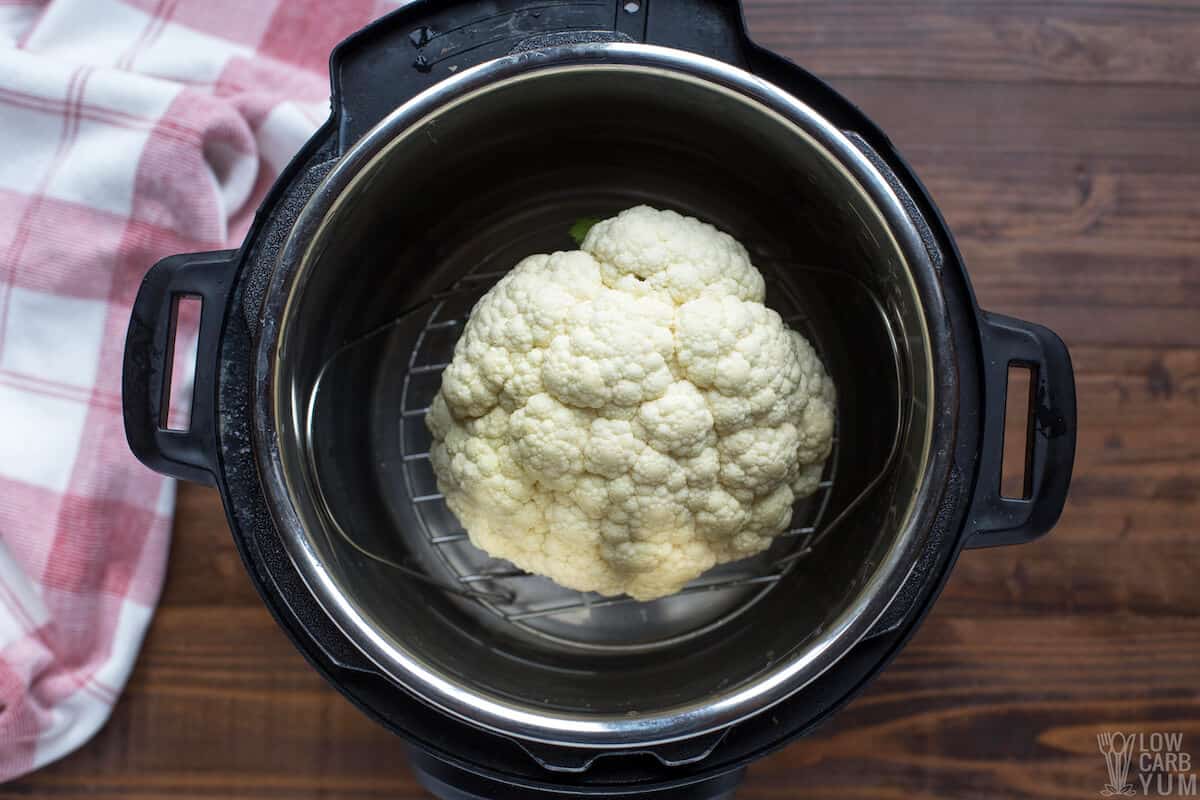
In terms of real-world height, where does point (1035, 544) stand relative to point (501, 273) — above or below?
below

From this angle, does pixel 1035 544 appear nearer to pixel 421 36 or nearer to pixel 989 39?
pixel 989 39

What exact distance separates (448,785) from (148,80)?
30.5 inches

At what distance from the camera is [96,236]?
38.9 inches

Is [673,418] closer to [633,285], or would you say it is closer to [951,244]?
[633,285]

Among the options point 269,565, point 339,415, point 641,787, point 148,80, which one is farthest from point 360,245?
point 641,787

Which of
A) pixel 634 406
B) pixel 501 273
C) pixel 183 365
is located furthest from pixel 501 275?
pixel 183 365

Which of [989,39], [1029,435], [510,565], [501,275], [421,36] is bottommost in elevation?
[510,565]

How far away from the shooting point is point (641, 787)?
73 centimetres

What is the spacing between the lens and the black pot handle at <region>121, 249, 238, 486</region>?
2.36ft

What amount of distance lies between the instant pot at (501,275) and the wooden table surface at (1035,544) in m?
0.23

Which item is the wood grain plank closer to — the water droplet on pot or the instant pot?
the instant pot

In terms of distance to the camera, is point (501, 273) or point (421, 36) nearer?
point (421, 36)

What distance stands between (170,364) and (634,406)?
1.27ft

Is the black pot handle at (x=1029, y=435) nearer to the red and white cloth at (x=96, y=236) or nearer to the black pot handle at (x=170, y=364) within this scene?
the black pot handle at (x=170, y=364)
